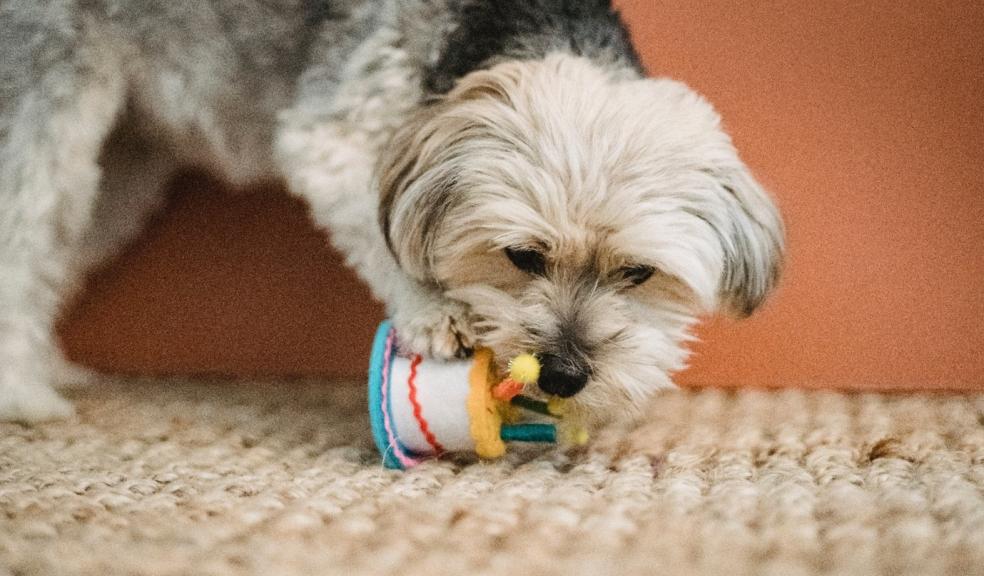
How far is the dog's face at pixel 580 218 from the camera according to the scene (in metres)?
1.01

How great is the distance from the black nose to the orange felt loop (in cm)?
3

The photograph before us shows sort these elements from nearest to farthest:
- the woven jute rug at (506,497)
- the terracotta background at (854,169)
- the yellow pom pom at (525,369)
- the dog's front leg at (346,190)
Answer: the woven jute rug at (506,497), the yellow pom pom at (525,369), the dog's front leg at (346,190), the terracotta background at (854,169)

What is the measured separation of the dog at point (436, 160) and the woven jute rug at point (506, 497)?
137 mm

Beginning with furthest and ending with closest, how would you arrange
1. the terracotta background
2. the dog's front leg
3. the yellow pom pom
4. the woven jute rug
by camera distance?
the terracotta background → the dog's front leg → the yellow pom pom → the woven jute rug

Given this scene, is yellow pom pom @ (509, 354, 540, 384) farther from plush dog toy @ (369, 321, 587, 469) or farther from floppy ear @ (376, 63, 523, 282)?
floppy ear @ (376, 63, 523, 282)

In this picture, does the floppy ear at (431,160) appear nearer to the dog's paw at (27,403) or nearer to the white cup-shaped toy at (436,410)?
the white cup-shaped toy at (436,410)

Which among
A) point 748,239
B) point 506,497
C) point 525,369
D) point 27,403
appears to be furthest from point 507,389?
point 27,403

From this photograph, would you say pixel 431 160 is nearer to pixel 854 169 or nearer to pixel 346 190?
pixel 346 190

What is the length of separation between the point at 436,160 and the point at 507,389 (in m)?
0.34

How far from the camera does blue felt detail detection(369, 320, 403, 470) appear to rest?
104 centimetres

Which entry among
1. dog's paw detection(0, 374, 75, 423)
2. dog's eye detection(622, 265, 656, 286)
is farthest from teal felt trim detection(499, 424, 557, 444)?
dog's paw detection(0, 374, 75, 423)

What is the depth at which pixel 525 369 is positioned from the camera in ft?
3.24

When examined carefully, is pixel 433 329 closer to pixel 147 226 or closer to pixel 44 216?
pixel 44 216

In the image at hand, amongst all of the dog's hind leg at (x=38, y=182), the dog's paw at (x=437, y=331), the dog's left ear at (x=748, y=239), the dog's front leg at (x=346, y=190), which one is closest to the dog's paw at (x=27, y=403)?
the dog's hind leg at (x=38, y=182)
